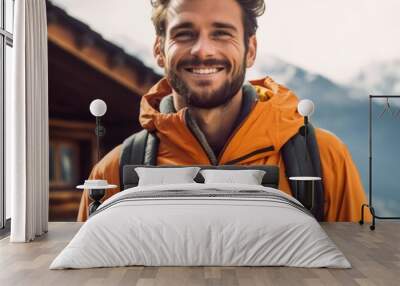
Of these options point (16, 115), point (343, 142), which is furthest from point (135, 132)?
point (343, 142)

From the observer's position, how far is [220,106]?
7141 mm

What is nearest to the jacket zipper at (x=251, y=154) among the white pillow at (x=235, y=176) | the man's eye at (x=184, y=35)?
the white pillow at (x=235, y=176)

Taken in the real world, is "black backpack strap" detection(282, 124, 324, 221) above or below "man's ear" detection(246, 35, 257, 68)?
below

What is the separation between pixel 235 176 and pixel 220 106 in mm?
1053

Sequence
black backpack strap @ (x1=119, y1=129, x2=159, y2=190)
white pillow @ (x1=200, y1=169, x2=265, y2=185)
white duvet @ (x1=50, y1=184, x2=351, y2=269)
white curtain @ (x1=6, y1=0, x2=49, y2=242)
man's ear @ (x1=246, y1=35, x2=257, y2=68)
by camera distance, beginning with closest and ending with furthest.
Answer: white duvet @ (x1=50, y1=184, x2=351, y2=269)
white curtain @ (x1=6, y1=0, x2=49, y2=242)
white pillow @ (x1=200, y1=169, x2=265, y2=185)
black backpack strap @ (x1=119, y1=129, x2=159, y2=190)
man's ear @ (x1=246, y1=35, x2=257, y2=68)

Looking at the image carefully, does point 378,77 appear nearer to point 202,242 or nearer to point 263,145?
point 263,145

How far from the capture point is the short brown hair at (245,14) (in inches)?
284

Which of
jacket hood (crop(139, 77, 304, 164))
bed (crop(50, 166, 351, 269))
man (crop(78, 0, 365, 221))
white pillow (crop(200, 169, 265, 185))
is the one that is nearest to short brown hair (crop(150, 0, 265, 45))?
man (crop(78, 0, 365, 221))

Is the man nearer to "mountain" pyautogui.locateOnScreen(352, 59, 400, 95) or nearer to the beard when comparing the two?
the beard

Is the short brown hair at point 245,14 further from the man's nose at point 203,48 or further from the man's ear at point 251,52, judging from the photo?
the man's nose at point 203,48

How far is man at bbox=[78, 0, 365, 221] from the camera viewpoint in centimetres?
705

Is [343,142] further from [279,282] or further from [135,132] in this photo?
[279,282]

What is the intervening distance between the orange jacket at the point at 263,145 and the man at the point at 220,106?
0.5 inches

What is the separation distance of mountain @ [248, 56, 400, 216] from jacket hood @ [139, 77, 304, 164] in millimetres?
200
